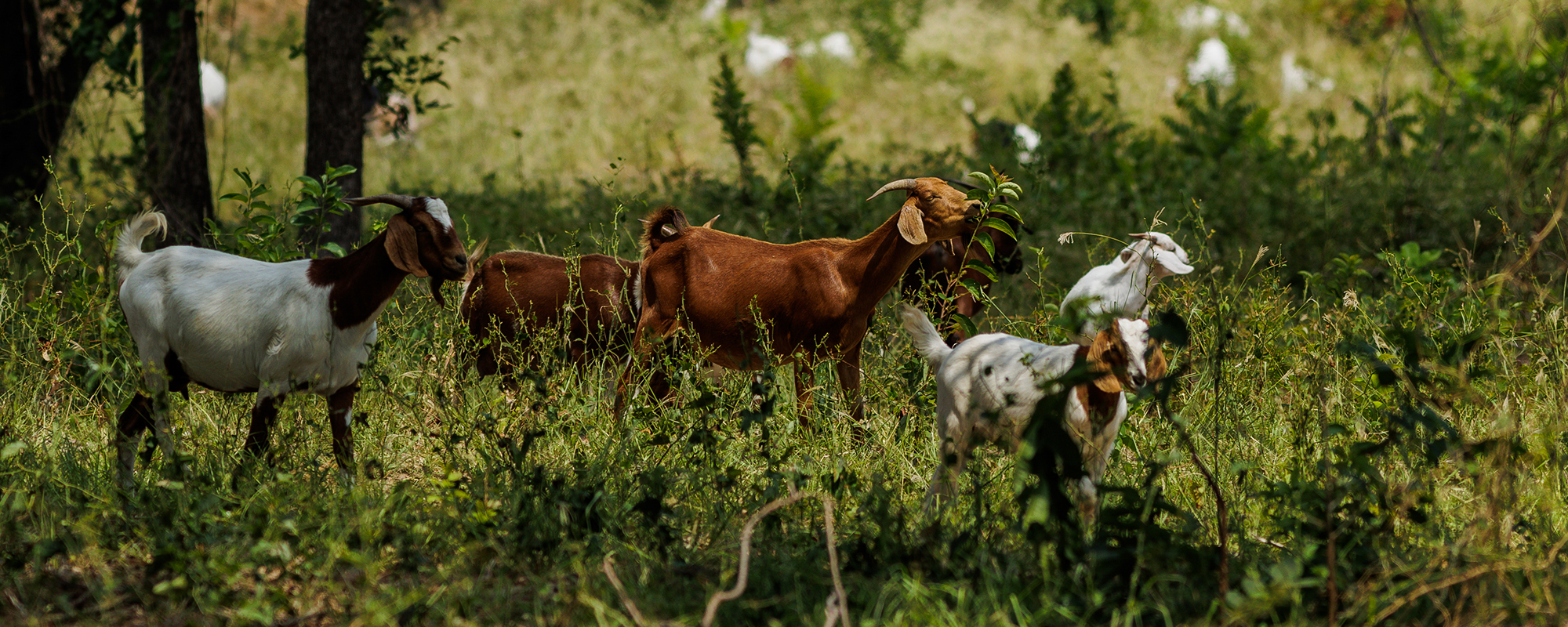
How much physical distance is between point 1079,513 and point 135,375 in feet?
11.9

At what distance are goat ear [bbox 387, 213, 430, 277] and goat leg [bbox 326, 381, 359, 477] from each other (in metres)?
0.52

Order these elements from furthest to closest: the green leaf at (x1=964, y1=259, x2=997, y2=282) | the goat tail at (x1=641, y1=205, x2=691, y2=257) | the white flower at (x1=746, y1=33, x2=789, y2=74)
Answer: the white flower at (x1=746, y1=33, x2=789, y2=74) < the goat tail at (x1=641, y1=205, x2=691, y2=257) < the green leaf at (x1=964, y1=259, x2=997, y2=282)

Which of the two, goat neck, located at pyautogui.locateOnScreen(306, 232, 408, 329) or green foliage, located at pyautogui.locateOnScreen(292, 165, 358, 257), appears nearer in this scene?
goat neck, located at pyautogui.locateOnScreen(306, 232, 408, 329)

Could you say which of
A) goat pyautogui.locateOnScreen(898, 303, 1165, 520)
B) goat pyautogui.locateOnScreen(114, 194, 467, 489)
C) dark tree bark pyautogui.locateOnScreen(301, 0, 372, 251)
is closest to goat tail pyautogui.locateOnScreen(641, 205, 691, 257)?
goat pyautogui.locateOnScreen(114, 194, 467, 489)

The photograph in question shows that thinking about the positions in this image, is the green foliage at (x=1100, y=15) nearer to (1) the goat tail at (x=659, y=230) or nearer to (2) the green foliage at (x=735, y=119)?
(2) the green foliage at (x=735, y=119)

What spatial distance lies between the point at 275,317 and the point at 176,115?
425 centimetres

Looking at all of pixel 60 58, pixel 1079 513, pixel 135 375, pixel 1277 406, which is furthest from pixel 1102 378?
pixel 60 58

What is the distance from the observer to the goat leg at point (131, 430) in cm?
409

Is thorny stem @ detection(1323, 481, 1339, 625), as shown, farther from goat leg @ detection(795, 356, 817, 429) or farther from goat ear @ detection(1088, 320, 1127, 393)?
goat leg @ detection(795, 356, 817, 429)

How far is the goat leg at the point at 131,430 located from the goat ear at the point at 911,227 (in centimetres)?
266

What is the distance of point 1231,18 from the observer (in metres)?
16.2

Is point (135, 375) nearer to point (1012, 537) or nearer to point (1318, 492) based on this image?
point (1012, 537)

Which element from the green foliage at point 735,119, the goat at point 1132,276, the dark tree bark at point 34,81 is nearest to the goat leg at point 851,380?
the goat at point 1132,276

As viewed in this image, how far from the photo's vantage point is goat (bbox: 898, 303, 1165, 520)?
3408 millimetres
